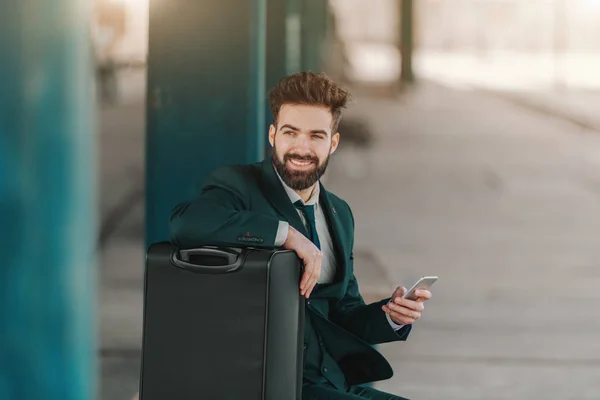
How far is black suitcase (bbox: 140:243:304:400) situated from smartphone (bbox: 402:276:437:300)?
0.36 metres

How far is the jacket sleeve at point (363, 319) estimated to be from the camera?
3.15 meters

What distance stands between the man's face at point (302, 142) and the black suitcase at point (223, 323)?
12.7 inches

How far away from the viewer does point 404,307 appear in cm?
308

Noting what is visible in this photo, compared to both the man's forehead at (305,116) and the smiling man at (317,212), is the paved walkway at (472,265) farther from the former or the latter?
the man's forehead at (305,116)

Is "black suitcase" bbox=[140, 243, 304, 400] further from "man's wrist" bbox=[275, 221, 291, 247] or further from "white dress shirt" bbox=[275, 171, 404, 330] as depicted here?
"white dress shirt" bbox=[275, 171, 404, 330]

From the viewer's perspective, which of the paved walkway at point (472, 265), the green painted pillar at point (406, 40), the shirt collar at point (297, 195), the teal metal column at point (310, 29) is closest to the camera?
the shirt collar at point (297, 195)

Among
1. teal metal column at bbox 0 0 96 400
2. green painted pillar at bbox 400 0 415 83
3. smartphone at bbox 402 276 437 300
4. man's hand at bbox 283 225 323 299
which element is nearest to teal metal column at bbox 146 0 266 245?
teal metal column at bbox 0 0 96 400

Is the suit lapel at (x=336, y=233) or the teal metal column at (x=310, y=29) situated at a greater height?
the teal metal column at (x=310, y=29)

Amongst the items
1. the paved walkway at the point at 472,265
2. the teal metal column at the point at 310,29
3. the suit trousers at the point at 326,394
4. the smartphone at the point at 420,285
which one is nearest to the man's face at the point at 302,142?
the smartphone at the point at 420,285

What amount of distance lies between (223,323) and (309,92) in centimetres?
66

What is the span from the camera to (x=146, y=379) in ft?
9.32

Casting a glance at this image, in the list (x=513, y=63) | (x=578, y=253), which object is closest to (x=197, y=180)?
(x=578, y=253)

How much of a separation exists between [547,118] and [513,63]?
3747 cm

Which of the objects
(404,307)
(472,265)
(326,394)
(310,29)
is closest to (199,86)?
(404,307)
